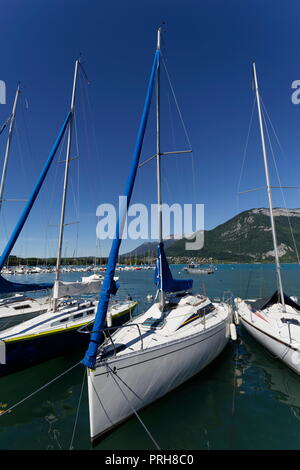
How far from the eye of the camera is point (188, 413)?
5691 mm

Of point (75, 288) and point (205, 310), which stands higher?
point (75, 288)

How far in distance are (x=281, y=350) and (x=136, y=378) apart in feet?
20.1

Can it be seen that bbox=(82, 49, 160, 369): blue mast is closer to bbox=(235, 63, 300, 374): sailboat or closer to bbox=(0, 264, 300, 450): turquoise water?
bbox=(0, 264, 300, 450): turquoise water

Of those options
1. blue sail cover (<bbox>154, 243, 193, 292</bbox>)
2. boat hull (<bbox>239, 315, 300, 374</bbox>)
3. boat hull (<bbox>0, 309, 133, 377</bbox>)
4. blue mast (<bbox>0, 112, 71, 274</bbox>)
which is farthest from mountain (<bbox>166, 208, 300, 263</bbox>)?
boat hull (<bbox>0, 309, 133, 377</bbox>)

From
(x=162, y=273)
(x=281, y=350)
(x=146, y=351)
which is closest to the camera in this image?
(x=146, y=351)

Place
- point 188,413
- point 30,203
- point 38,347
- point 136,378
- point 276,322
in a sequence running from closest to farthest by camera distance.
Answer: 1. point 136,378
2. point 188,413
3. point 38,347
4. point 276,322
5. point 30,203

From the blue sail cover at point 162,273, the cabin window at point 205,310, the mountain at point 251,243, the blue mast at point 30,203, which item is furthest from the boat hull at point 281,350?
the mountain at point 251,243

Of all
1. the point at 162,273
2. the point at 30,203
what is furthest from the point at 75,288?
the point at 162,273

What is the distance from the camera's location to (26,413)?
585 centimetres

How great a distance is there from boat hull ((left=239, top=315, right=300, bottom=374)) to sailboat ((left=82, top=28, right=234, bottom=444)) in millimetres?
1518

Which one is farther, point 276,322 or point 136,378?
point 276,322

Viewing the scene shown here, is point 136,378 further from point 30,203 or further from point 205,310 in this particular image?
point 30,203

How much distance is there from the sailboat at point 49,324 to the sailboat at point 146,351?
157 centimetres
